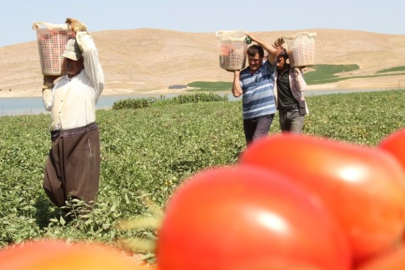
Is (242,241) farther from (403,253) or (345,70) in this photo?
(345,70)

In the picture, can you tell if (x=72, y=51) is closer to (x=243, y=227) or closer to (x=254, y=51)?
(x=254, y=51)

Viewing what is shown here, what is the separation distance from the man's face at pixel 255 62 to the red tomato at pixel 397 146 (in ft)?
14.9

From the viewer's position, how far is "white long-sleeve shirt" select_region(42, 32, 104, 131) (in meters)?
4.21

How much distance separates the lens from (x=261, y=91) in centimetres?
562

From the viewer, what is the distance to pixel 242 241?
0.64m

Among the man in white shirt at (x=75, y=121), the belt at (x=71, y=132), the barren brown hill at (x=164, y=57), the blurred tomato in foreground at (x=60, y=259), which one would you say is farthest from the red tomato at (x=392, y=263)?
the barren brown hill at (x=164, y=57)

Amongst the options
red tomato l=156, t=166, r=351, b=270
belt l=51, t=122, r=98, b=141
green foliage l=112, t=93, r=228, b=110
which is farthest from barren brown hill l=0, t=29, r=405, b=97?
red tomato l=156, t=166, r=351, b=270

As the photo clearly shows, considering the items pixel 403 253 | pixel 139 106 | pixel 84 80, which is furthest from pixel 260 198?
pixel 139 106

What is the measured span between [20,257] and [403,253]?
1.34ft

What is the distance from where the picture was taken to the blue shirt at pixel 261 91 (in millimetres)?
5613

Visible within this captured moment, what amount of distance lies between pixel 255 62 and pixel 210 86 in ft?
226

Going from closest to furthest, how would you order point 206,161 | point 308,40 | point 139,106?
1. point 308,40
2. point 206,161
3. point 139,106

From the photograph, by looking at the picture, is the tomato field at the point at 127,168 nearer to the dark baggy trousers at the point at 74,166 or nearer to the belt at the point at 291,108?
the dark baggy trousers at the point at 74,166

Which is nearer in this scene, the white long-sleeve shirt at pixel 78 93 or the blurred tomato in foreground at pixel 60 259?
the blurred tomato in foreground at pixel 60 259
